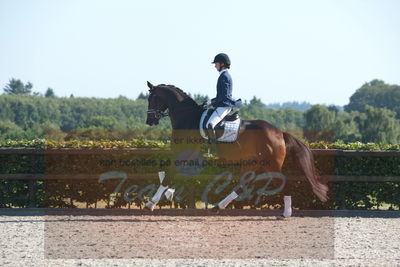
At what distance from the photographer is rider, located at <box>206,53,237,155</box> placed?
1147 cm

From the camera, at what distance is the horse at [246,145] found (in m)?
11.8

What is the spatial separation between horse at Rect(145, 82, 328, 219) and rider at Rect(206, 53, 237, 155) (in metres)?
0.36

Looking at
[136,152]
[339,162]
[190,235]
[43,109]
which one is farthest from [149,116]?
[43,109]

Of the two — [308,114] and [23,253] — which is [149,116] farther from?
[308,114]

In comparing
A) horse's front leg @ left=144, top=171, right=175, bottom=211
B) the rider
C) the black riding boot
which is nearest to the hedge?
horse's front leg @ left=144, top=171, right=175, bottom=211

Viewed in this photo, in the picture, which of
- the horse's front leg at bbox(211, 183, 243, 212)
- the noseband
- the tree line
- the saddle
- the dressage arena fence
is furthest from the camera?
the tree line

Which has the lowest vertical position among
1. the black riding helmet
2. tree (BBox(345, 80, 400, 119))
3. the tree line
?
the black riding helmet

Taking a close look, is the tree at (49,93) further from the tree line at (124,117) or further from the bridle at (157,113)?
the bridle at (157,113)

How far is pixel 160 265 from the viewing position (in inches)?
291

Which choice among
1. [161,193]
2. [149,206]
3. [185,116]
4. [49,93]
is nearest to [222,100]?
[185,116]

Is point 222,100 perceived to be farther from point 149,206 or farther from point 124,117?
point 124,117

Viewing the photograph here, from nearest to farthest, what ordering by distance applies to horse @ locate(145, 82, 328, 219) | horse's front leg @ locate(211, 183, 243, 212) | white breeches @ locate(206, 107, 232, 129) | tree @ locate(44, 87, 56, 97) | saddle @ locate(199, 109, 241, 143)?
white breeches @ locate(206, 107, 232, 129) < saddle @ locate(199, 109, 241, 143) < horse @ locate(145, 82, 328, 219) < horse's front leg @ locate(211, 183, 243, 212) < tree @ locate(44, 87, 56, 97)

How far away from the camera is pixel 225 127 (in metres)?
11.6

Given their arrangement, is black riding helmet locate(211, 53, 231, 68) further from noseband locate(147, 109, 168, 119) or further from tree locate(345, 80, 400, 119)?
tree locate(345, 80, 400, 119)
